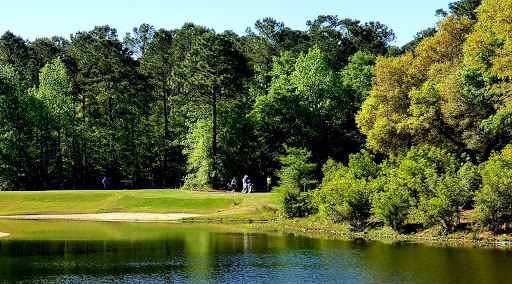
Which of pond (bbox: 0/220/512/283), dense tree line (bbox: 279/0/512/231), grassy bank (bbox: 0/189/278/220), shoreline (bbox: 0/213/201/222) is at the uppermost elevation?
dense tree line (bbox: 279/0/512/231)

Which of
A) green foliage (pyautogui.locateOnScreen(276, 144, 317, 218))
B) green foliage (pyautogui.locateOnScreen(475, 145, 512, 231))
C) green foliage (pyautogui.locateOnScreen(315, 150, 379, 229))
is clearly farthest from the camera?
green foliage (pyautogui.locateOnScreen(276, 144, 317, 218))

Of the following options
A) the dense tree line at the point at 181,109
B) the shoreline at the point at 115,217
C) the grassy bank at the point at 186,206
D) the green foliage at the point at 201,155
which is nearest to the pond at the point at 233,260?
the grassy bank at the point at 186,206

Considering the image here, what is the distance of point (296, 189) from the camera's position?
180ft

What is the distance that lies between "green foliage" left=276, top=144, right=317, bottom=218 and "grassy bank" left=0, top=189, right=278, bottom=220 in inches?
158

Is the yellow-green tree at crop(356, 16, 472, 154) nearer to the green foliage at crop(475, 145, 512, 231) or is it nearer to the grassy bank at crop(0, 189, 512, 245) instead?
the green foliage at crop(475, 145, 512, 231)

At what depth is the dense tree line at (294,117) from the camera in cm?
4566

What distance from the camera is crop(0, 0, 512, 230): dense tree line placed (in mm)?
45656

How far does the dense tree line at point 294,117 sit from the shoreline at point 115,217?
41.0ft

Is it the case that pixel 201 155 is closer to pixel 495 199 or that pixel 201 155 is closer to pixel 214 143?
pixel 214 143

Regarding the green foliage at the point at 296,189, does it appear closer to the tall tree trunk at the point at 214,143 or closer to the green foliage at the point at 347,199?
the green foliage at the point at 347,199

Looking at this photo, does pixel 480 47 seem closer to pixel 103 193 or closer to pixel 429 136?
pixel 429 136

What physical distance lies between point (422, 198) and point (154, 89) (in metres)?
72.6

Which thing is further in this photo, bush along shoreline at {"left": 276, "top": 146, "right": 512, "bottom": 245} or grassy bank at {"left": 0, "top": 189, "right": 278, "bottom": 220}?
grassy bank at {"left": 0, "top": 189, "right": 278, "bottom": 220}

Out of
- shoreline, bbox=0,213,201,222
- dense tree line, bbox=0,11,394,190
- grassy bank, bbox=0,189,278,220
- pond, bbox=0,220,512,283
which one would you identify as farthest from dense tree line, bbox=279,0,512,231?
dense tree line, bbox=0,11,394,190
